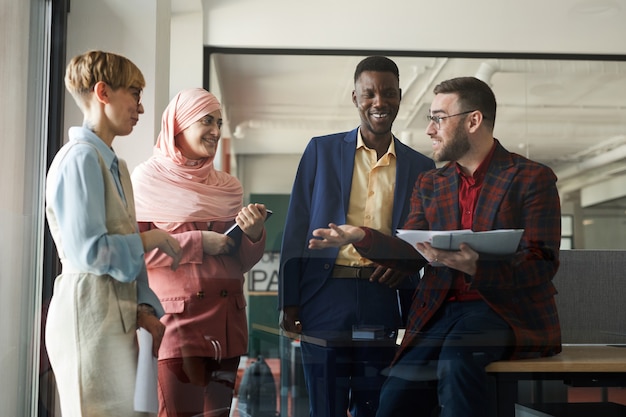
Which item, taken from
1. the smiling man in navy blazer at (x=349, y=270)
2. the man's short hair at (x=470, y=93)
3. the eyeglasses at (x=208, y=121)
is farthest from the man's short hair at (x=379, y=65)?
the eyeglasses at (x=208, y=121)

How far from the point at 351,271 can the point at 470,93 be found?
1.98ft

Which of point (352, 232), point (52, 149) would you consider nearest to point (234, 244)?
point (352, 232)

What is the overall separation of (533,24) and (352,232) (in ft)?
2.73

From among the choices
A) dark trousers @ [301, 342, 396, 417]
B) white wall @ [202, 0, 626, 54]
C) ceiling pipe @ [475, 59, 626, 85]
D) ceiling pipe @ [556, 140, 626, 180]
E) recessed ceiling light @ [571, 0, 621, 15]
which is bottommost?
dark trousers @ [301, 342, 396, 417]

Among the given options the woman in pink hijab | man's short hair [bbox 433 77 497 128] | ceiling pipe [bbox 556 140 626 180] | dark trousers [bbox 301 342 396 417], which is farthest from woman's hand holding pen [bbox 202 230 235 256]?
ceiling pipe [bbox 556 140 626 180]

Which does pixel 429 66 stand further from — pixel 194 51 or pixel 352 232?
pixel 194 51

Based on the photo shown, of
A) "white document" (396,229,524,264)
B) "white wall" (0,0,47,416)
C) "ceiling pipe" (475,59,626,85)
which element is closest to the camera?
"white wall" (0,0,47,416)

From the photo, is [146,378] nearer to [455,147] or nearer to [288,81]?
[288,81]

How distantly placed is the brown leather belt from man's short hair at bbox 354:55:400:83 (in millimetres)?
524

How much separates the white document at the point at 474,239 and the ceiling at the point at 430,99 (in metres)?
0.22

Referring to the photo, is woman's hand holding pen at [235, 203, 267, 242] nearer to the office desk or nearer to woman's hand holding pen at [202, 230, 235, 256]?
woman's hand holding pen at [202, 230, 235, 256]

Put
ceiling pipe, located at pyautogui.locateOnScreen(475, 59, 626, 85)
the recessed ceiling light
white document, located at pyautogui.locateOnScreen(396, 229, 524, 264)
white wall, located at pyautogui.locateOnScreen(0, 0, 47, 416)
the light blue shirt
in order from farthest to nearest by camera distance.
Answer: the recessed ceiling light
ceiling pipe, located at pyautogui.locateOnScreen(475, 59, 626, 85)
white document, located at pyautogui.locateOnScreen(396, 229, 524, 264)
white wall, located at pyautogui.locateOnScreen(0, 0, 47, 416)
the light blue shirt

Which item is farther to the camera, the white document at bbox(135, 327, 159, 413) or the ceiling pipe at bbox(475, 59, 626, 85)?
the ceiling pipe at bbox(475, 59, 626, 85)

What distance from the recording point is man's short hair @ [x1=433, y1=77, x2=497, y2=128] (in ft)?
6.53
